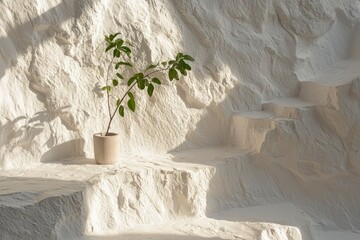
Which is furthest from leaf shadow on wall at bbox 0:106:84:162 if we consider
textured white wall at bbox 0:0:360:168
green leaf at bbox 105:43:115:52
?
green leaf at bbox 105:43:115:52

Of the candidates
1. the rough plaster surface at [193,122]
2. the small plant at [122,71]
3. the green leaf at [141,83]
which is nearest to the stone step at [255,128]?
the rough plaster surface at [193,122]

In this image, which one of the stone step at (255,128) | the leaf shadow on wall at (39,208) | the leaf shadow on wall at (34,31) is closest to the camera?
the leaf shadow on wall at (39,208)

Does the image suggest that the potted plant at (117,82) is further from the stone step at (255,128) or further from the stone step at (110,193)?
the stone step at (255,128)

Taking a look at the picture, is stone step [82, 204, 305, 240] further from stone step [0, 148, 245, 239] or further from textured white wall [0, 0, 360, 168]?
textured white wall [0, 0, 360, 168]

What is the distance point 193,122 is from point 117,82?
66cm

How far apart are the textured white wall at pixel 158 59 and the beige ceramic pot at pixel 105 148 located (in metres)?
0.17

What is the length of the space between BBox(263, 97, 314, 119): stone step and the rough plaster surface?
0.01 metres

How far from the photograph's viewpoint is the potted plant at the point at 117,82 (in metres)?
2.88

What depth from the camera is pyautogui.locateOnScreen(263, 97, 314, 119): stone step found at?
3273 mm

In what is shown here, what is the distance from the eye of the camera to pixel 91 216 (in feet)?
8.57

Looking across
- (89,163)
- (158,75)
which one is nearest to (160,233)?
(89,163)

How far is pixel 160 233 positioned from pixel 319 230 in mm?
1092

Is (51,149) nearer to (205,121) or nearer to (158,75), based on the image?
(158,75)

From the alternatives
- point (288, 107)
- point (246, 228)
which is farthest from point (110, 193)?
point (288, 107)
